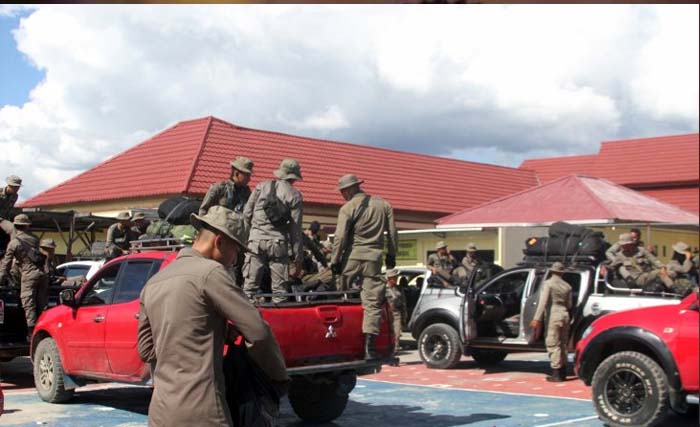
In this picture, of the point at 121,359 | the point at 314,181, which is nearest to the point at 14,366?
the point at 121,359

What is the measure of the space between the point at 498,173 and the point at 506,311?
22679 mm

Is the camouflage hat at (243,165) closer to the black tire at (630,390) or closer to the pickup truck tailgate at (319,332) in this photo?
the pickup truck tailgate at (319,332)

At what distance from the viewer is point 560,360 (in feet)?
40.5

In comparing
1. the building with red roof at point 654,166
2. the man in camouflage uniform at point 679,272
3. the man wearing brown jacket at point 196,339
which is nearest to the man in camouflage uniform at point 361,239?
the man wearing brown jacket at point 196,339

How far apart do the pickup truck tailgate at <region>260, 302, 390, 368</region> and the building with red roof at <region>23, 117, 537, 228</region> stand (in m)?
7.67

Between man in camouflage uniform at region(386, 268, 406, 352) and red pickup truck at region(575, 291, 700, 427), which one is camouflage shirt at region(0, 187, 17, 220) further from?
red pickup truck at region(575, 291, 700, 427)

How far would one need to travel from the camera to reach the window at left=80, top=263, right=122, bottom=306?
9.47 meters

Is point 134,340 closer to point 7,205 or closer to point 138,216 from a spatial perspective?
point 7,205

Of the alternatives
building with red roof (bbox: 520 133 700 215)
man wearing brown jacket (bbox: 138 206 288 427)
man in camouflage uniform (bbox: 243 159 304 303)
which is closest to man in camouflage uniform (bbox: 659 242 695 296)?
building with red roof (bbox: 520 133 700 215)

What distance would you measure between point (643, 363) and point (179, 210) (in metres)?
5.09

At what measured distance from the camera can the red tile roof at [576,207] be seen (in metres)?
23.0

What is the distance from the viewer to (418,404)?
10.5 metres

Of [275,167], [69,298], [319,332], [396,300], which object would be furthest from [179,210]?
[275,167]

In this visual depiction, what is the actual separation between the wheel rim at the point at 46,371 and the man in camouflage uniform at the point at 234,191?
249 cm
